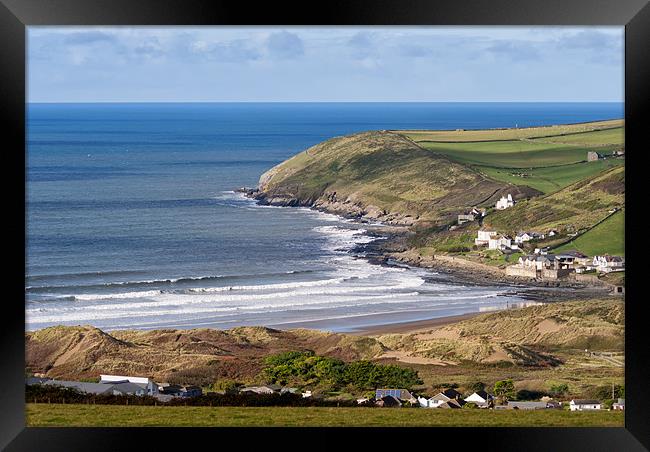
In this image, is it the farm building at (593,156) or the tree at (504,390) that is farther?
the farm building at (593,156)

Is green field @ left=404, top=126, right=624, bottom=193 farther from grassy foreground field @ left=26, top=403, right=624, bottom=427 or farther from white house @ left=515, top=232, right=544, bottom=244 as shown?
grassy foreground field @ left=26, top=403, right=624, bottom=427

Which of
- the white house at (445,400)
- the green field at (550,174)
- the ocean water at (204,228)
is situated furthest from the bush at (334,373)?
the green field at (550,174)

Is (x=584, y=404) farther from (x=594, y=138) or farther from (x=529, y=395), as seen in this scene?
(x=594, y=138)

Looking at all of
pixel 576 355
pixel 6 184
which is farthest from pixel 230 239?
pixel 6 184

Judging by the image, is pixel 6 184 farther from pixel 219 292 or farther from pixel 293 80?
pixel 293 80

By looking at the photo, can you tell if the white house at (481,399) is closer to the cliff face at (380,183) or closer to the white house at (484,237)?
the white house at (484,237)

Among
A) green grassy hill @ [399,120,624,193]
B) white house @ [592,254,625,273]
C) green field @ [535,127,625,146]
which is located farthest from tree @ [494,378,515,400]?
green field @ [535,127,625,146]
